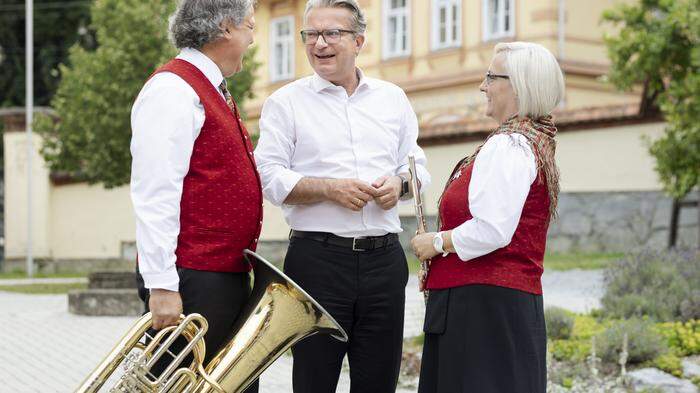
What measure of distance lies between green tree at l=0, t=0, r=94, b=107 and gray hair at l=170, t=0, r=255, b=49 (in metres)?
27.8

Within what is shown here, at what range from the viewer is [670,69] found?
12984 millimetres

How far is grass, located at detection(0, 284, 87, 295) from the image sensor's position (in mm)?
14680

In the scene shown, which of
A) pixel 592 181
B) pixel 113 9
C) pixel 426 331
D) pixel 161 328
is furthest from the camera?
pixel 592 181

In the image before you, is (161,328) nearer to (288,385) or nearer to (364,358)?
(364,358)

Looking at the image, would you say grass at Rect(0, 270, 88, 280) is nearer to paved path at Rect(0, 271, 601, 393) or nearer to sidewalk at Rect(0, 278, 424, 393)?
paved path at Rect(0, 271, 601, 393)

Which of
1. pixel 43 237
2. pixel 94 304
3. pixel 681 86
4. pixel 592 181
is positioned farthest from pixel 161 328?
pixel 43 237

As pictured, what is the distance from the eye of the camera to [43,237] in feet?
67.7

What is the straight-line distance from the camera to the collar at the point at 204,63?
3.89 meters

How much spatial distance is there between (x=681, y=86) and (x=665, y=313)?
4.41 metres

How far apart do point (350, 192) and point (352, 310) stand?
462mm

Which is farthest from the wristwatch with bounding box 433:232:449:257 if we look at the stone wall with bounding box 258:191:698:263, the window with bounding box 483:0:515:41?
the window with bounding box 483:0:515:41

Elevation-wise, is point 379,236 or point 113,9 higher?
point 113,9

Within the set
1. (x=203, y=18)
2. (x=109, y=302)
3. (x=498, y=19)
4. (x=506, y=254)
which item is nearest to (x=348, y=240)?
(x=506, y=254)

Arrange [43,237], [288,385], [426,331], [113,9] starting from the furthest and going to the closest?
[43,237] → [113,9] → [288,385] → [426,331]
